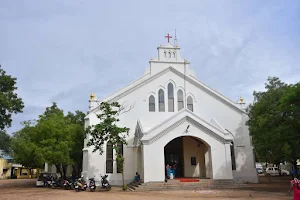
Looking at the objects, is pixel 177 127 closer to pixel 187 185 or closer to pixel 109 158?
pixel 187 185

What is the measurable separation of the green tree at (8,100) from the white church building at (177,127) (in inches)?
242

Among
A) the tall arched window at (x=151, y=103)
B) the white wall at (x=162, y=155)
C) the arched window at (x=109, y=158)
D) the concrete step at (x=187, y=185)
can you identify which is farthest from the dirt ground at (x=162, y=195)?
the tall arched window at (x=151, y=103)

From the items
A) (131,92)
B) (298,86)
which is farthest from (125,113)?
(298,86)

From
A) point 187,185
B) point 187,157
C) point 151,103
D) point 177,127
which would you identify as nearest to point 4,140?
point 151,103

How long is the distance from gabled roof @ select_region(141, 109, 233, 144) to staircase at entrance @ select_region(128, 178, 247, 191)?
2.82m

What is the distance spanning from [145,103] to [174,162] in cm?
544

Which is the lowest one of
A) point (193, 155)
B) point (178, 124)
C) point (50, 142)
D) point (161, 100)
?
point (193, 155)

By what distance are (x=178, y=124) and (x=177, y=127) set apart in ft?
0.74

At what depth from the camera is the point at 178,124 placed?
19672mm

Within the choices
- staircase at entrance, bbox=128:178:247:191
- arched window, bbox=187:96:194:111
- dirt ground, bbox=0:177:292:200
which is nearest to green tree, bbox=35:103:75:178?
dirt ground, bbox=0:177:292:200

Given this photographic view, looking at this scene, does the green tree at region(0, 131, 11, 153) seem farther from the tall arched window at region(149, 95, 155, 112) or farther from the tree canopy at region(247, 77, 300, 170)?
the tree canopy at region(247, 77, 300, 170)

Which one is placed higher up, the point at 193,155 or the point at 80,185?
the point at 193,155

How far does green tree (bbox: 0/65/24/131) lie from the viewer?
72.4 ft

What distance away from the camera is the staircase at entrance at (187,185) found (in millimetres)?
17750
